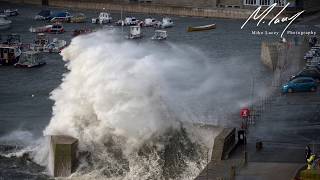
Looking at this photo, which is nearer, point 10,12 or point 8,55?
point 8,55

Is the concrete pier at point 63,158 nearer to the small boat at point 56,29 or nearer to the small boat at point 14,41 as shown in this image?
the small boat at point 14,41

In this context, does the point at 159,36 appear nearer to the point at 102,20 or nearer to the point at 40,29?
the point at 40,29

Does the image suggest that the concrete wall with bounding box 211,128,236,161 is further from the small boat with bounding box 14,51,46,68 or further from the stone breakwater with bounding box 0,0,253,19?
the stone breakwater with bounding box 0,0,253,19

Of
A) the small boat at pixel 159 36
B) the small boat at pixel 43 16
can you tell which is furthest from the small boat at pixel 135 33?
the small boat at pixel 43 16

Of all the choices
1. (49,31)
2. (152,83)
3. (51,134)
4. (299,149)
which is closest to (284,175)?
(299,149)

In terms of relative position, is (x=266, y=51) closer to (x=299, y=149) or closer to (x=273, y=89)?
(x=273, y=89)

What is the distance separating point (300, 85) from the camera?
26.8m

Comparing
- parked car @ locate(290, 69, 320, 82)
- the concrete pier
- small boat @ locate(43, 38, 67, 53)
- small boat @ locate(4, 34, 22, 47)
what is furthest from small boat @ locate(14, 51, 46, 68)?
the concrete pier

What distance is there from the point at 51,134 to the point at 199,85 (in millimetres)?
9090

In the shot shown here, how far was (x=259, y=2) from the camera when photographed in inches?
2876

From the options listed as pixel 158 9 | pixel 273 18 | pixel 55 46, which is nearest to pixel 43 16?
pixel 158 9

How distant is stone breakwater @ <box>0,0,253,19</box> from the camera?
7200 cm

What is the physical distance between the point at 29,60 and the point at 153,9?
34.0m

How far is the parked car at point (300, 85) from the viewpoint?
→ 87.4 feet
